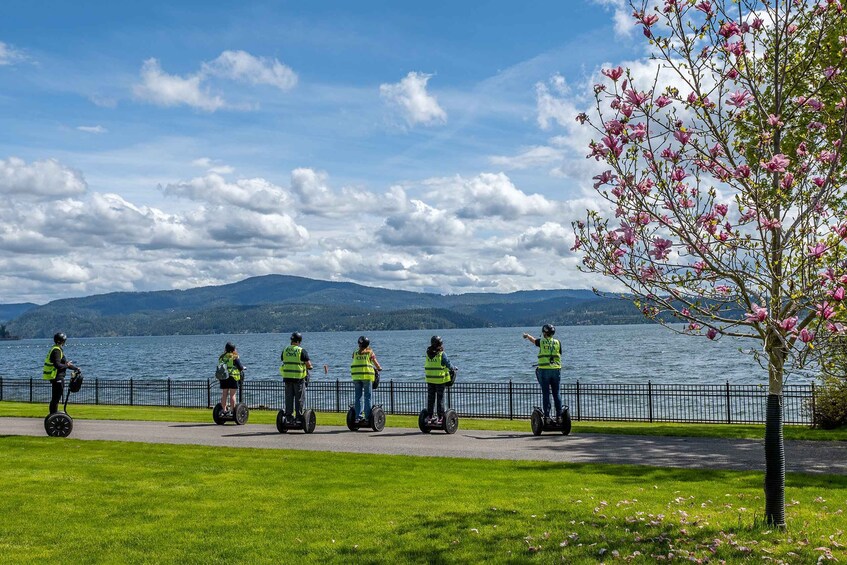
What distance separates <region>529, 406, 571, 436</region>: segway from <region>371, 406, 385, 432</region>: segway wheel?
369 cm

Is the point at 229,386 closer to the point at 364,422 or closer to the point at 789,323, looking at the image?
the point at 364,422


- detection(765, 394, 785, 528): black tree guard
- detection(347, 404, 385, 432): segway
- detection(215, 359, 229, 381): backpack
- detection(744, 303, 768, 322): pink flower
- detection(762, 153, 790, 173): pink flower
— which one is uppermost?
detection(762, 153, 790, 173): pink flower

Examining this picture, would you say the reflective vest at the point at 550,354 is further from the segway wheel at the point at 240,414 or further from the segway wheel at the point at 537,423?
the segway wheel at the point at 240,414

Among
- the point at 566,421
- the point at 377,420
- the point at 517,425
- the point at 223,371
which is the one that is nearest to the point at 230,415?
the point at 223,371

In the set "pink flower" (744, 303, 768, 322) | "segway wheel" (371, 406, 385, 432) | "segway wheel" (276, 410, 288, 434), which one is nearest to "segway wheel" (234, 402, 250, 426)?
"segway wheel" (276, 410, 288, 434)

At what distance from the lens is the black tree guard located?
828cm

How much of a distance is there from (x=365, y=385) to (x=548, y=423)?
13.9ft

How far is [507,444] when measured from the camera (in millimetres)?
16203

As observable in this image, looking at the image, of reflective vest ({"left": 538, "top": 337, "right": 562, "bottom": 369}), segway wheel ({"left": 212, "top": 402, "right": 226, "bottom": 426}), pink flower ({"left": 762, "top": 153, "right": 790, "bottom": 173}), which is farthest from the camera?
segway wheel ({"left": 212, "top": 402, "right": 226, "bottom": 426})

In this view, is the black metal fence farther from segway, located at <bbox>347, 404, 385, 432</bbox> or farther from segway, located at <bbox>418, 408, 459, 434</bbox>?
segway, located at <bbox>418, 408, 459, 434</bbox>

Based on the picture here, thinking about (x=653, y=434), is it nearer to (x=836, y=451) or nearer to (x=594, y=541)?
(x=836, y=451)

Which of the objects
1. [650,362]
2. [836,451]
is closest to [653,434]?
[836,451]

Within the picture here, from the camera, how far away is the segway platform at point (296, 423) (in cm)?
1858

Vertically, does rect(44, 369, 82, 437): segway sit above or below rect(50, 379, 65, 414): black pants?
below
